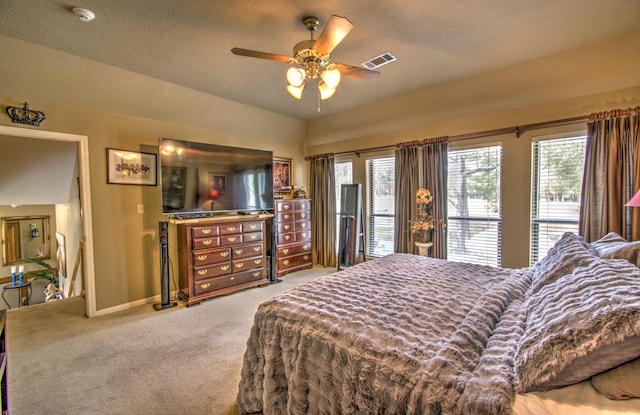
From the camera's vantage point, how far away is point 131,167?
3.55 m

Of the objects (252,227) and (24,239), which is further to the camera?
(24,239)

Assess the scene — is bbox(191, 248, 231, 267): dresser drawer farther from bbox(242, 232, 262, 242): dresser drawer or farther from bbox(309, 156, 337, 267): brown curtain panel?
bbox(309, 156, 337, 267): brown curtain panel

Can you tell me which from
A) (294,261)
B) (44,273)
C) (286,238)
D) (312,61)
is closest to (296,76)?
(312,61)

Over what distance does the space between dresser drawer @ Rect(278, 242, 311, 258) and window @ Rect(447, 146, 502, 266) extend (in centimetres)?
241

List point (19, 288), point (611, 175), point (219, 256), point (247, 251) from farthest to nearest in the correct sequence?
point (19, 288), point (247, 251), point (219, 256), point (611, 175)

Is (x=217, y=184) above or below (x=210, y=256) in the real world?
above

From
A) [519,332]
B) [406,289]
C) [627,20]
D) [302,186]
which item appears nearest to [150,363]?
[406,289]

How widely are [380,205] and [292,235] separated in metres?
1.61

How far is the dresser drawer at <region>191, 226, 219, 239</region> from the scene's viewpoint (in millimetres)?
3568

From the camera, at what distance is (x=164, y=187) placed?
348cm

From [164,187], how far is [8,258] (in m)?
6.52

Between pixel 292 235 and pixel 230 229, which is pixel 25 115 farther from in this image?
pixel 292 235

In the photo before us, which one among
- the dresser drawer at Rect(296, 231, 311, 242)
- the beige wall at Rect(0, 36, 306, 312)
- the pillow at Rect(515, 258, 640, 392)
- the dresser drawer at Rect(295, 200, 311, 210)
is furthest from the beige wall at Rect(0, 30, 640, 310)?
the pillow at Rect(515, 258, 640, 392)

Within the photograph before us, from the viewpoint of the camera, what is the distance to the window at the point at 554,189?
10.0 ft
